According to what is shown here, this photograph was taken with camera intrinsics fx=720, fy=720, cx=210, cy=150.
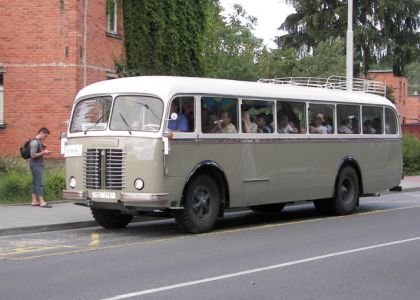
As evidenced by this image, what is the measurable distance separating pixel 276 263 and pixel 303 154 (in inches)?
222

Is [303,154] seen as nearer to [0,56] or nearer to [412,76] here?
[0,56]

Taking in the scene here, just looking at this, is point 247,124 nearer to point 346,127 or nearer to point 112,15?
point 346,127

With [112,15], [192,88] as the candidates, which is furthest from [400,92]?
[192,88]

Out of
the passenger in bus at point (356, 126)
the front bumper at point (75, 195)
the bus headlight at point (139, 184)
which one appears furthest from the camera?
the passenger in bus at point (356, 126)

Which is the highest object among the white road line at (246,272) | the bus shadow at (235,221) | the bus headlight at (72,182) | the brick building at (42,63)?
the brick building at (42,63)

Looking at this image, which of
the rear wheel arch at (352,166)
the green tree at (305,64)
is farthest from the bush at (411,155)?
the rear wheel arch at (352,166)

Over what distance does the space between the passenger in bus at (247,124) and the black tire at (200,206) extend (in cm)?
134

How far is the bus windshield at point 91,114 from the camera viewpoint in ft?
41.9

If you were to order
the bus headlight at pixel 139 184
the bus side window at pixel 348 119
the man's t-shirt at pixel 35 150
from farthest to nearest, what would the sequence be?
1. the bus side window at pixel 348 119
2. the man's t-shirt at pixel 35 150
3. the bus headlight at pixel 139 184

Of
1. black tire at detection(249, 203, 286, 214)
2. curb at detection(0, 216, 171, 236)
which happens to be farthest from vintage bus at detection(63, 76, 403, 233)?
black tire at detection(249, 203, 286, 214)

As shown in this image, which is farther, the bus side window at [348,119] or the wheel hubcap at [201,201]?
the bus side window at [348,119]

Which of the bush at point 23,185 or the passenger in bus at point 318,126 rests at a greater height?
the passenger in bus at point 318,126

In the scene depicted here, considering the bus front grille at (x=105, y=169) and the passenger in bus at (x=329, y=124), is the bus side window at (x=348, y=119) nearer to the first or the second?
the passenger in bus at (x=329, y=124)

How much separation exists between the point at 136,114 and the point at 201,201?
6.27 ft
